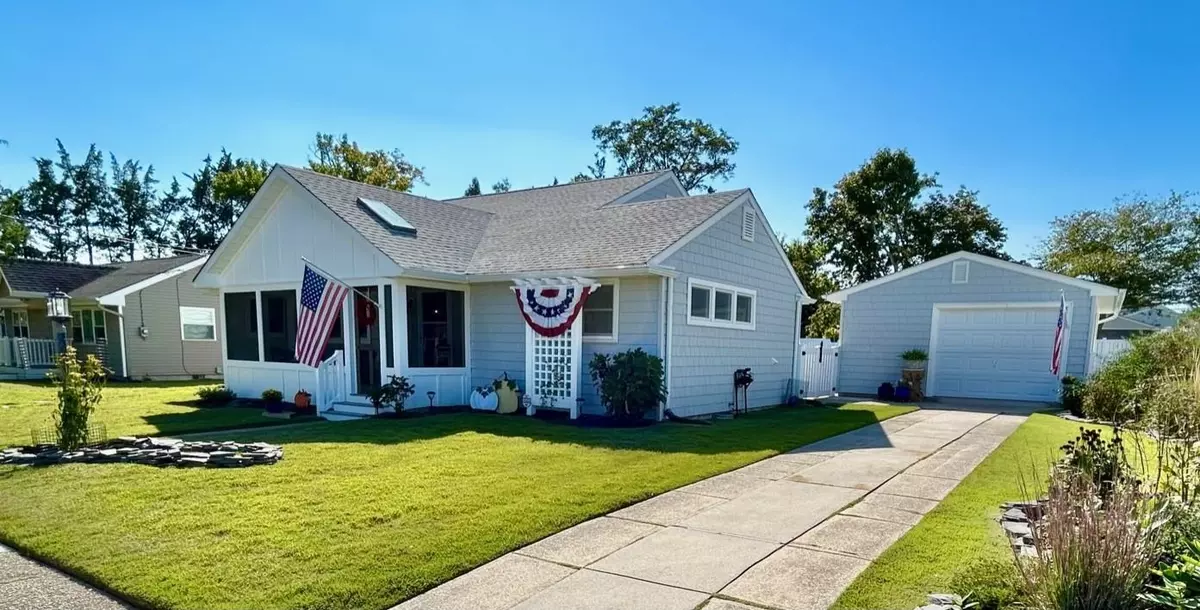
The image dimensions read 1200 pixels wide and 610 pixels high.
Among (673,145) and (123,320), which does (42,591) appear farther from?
(673,145)

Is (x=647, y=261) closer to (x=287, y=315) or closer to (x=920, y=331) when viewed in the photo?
(x=287, y=315)

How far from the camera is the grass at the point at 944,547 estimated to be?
3.33 meters

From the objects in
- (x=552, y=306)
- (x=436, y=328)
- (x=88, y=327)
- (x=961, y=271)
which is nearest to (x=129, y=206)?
(x=88, y=327)

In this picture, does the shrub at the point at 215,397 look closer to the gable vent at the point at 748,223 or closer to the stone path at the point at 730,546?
the stone path at the point at 730,546

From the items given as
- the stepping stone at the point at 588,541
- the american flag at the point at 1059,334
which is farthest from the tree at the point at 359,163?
the stepping stone at the point at 588,541

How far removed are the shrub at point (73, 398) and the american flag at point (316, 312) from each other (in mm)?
3554

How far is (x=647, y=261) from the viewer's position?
9.52 metres

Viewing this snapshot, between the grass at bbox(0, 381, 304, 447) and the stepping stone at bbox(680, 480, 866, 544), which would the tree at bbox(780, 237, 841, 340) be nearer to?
the stepping stone at bbox(680, 480, 866, 544)

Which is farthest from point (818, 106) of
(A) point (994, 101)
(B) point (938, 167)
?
(B) point (938, 167)

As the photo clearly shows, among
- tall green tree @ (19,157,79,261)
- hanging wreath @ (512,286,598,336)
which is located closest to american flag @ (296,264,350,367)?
hanging wreath @ (512,286,598,336)

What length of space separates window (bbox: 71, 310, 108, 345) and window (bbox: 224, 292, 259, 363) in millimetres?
9875

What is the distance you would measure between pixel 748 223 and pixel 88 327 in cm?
2259

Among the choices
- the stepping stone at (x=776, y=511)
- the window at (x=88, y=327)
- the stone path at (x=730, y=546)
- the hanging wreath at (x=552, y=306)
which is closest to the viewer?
the stone path at (x=730, y=546)

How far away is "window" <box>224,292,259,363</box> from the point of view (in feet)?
44.2
